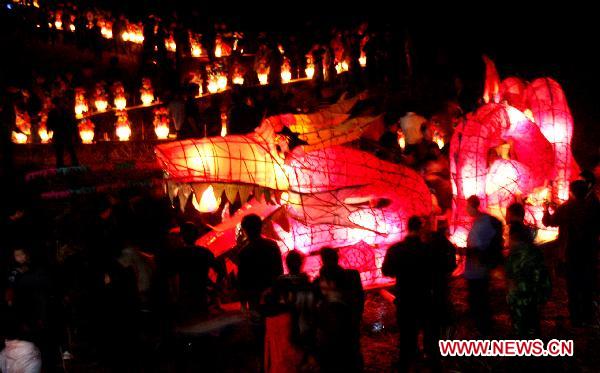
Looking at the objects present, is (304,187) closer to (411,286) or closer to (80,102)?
(411,286)

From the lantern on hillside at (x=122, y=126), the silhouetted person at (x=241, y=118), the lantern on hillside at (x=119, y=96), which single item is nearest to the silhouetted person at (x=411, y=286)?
the silhouetted person at (x=241, y=118)

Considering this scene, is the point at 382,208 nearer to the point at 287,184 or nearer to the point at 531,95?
the point at 287,184

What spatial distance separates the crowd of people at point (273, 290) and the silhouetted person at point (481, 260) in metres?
0.01

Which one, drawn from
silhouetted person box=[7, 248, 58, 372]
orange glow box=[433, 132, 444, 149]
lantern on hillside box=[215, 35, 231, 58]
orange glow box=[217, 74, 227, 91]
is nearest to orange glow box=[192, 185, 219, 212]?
silhouetted person box=[7, 248, 58, 372]

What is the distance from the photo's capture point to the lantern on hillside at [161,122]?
1324cm

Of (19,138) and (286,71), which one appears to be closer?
(19,138)

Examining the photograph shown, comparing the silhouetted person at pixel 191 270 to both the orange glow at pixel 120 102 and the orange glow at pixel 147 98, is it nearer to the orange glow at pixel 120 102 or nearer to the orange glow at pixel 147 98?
the orange glow at pixel 120 102

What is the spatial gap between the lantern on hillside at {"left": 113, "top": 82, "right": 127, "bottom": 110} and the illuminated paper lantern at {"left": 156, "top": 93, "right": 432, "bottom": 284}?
7322mm

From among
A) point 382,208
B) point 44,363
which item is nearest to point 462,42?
point 382,208

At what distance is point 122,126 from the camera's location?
43.1 ft

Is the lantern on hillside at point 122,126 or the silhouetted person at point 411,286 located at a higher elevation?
the lantern on hillside at point 122,126

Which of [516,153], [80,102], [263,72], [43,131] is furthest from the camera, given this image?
[263,72]

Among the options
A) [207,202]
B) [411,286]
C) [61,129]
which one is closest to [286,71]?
[61,129]

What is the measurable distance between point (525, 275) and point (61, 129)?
8.45 m
